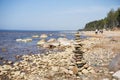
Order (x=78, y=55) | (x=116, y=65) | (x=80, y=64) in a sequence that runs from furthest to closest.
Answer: (x=78, y=55)
(x=80, y=64)
(x=116, y=65)

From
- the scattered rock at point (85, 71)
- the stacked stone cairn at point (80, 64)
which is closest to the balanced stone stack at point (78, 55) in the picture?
the stacked stone cairn at point (80, 64)

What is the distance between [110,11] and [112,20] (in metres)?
7.66

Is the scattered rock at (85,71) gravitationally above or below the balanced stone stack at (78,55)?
below

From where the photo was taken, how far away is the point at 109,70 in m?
11.2

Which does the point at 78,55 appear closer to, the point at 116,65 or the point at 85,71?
the point at 85,71

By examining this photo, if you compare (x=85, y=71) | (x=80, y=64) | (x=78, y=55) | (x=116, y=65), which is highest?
(x=78, y=55)

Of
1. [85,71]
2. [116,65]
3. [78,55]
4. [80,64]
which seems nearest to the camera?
[116,65]

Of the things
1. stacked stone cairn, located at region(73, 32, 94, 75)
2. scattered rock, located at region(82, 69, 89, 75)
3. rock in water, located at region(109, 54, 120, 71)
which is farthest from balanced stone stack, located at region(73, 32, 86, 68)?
rock in water, located at region(109, 54, 120, 71)

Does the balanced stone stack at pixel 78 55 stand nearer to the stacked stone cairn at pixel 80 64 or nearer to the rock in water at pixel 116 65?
the stacked stone cairn at pixel 80 64

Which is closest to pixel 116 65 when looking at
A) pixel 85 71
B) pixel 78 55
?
pixel 85 71

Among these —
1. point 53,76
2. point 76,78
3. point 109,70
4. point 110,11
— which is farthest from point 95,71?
point 110,11

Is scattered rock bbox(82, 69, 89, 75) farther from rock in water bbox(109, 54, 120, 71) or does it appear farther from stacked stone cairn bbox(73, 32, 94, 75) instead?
rock in water bbox(109, 54, 120, 71)

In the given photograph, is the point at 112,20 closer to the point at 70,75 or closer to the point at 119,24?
the point at 119,24

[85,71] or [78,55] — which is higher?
[78,55]
